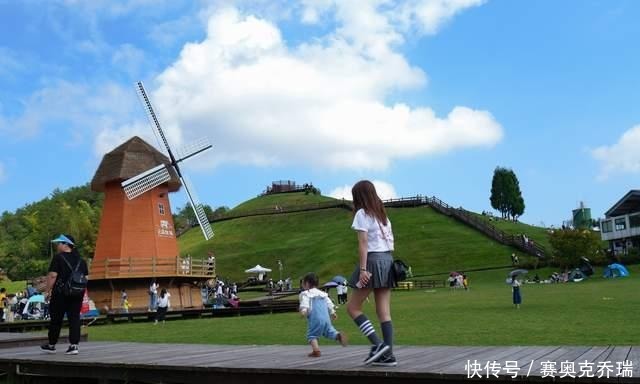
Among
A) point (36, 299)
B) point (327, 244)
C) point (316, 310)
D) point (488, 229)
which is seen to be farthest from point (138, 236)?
point (488, 229)

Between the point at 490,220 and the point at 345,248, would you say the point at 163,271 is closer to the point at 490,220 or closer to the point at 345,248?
the point at 345,248

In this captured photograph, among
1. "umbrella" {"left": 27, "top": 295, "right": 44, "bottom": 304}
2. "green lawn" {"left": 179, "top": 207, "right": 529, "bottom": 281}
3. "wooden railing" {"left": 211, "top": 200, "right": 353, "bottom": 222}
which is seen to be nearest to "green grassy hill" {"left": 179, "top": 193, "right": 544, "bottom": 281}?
"green lawn" {"left": 179, "top": 207, "right": 529, "bottom": 281}

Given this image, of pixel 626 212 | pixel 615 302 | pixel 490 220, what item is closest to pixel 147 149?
pixel 615 302

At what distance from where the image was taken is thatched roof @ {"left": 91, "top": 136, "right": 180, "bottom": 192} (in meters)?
36.0

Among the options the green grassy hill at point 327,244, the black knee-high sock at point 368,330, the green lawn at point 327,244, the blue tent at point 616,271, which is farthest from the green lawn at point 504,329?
the green lawn at point 327,244

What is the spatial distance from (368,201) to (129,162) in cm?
3239

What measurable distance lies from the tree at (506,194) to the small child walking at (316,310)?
306 ft

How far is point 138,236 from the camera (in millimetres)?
35312

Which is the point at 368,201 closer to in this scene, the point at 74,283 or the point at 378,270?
the point at 378,270

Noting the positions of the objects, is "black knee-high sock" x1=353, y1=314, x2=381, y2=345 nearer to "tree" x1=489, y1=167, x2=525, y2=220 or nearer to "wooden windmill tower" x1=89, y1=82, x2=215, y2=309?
Result: "wooden windmill tower" x1=89, y1=82, x2=215, y2=309

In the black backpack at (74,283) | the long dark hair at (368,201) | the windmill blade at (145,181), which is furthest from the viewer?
the windmill blade at (145,181)

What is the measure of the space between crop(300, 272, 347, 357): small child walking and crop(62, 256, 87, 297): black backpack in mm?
3213

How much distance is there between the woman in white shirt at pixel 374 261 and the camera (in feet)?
19.9

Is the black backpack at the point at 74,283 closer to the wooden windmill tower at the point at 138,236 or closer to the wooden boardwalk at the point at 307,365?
the wooden boardwalk at the point at 307,365
